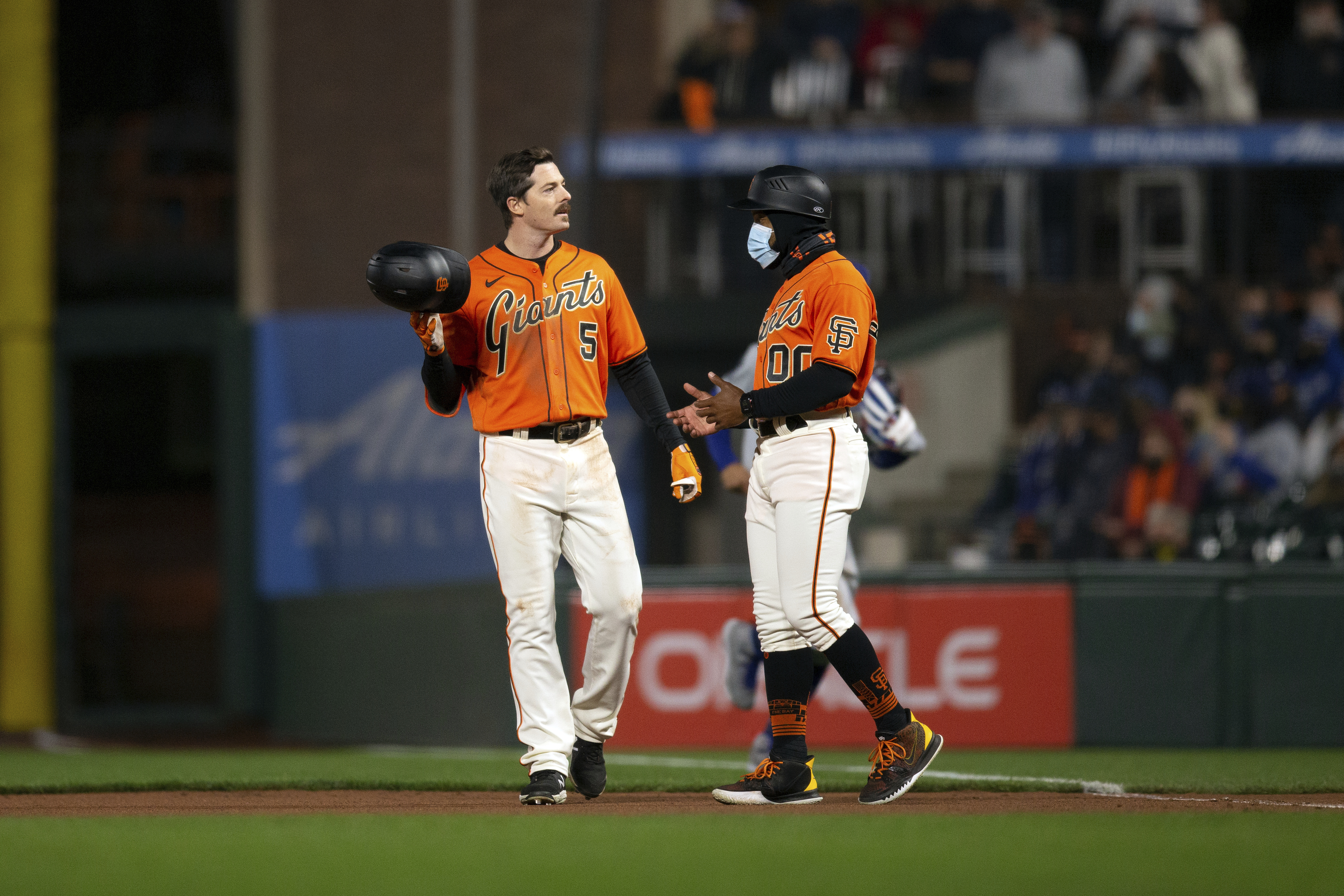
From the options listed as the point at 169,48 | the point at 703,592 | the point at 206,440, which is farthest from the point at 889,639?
the point at 169,48

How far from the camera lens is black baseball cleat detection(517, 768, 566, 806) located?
566 cm

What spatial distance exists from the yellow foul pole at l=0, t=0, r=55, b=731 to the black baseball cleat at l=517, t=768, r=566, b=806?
11765mm

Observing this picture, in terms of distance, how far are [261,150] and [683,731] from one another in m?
8.80

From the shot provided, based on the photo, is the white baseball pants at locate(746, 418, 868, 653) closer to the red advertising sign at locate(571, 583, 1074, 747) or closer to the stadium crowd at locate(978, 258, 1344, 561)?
the red advertising sign at locate(571, 583, 1074, 747)

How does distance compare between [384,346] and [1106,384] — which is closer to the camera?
[1106,384]

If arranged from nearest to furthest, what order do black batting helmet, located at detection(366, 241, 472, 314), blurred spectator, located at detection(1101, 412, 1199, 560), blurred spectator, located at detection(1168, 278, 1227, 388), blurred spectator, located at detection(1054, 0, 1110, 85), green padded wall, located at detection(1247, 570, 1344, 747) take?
1. black batting helmet, located at detection(366, 241, 472, 314)
2. green padded wall, located at detection(1247, 570, 1344, 747)
3. blurred spectator, located at detection(1101, 412, 1199, 560)
4. blurred spectator, located at detection(1168, 278, 1227, 388)
5. blurred spectator, located at detection(1054, 0, 1110, 85)

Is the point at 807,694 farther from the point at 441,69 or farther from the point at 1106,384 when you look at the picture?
the point at 441,69

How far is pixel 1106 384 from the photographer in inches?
496

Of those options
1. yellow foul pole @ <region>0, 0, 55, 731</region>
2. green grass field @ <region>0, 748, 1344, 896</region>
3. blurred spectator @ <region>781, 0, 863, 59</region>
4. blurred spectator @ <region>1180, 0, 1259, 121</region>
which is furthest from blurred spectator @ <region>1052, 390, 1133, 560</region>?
yellow foul pole @ <region>0, 0, 55, 731</region>

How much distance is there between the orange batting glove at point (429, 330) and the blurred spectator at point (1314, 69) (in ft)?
33.6

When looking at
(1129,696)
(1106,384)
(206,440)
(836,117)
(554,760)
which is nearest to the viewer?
(554,760)

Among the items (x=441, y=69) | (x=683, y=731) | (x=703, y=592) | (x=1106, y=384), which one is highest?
(x=441, y=69)

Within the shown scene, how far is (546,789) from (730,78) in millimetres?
10159

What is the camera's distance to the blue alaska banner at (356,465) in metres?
15.0
